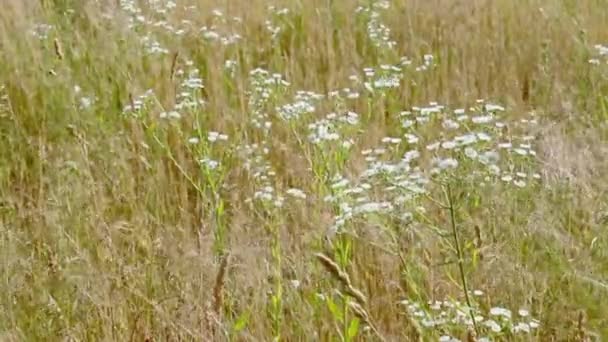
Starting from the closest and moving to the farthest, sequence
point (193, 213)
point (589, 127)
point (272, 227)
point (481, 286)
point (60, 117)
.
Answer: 1. point (481, 286)
2. point (272, 227)
3. point (193, 213)
4. point (589, 127)
5. point (60, 117)

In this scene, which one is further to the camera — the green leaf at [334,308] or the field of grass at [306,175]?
the field of grass at [306,175]

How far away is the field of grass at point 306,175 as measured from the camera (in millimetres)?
2100

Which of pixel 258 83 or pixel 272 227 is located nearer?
pixel 272 227

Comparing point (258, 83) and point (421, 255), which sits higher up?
point (258, 83)

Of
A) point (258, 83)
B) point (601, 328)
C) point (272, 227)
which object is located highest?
point (258, 83)

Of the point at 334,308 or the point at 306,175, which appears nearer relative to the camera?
the point at 334,308

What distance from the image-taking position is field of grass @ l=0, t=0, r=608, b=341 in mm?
2100

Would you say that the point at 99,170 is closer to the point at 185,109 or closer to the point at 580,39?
the point at 185,109

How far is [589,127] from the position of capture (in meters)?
3.11

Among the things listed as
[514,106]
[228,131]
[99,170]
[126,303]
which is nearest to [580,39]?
[514,106]

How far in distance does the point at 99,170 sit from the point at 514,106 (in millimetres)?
1595

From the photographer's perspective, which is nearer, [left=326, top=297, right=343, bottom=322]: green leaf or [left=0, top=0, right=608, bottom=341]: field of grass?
[left=326, top=297, right=343, bottom=322]: green leaf

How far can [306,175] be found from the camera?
288cm

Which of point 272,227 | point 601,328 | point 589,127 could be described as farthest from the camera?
point 589,127
